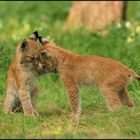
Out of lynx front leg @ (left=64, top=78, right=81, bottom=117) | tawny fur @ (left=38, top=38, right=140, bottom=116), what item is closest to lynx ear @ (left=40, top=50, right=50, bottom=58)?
tawny fur @ (left=38, top=38, right=140, bottom=116)

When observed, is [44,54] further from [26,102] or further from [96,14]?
[96,14]

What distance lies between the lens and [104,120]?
9.08 metres

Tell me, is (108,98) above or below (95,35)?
below

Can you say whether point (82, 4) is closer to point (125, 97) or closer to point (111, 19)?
point (111, 19)

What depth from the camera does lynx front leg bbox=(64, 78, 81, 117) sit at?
1009cm

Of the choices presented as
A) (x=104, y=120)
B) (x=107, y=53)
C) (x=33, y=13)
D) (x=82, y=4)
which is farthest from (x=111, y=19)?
(x=104, y=120)

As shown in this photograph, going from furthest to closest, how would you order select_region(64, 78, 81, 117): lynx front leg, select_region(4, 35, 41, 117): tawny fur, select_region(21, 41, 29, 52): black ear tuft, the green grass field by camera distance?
select_region(21, 41, 29, 52): black ear tuft < select_region(4, 35, 41, 117): tawny fur < select_region(64, 78, 81, 117): lynx front leg < the green grass field

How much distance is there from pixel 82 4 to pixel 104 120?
927cm

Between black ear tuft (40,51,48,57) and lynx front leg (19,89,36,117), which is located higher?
black ear tuft (40,51,48,57)

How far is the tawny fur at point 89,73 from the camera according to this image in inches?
385

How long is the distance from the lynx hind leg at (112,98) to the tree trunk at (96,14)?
23.4 feet

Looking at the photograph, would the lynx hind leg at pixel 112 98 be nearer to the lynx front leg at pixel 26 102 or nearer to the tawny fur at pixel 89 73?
the tawny fur at pixel 89 73

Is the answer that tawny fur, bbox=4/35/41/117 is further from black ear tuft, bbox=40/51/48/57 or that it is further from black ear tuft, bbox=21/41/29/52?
black ear tuft, bbox=40/51/48/57

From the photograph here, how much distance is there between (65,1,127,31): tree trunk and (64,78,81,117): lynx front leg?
265 inches
